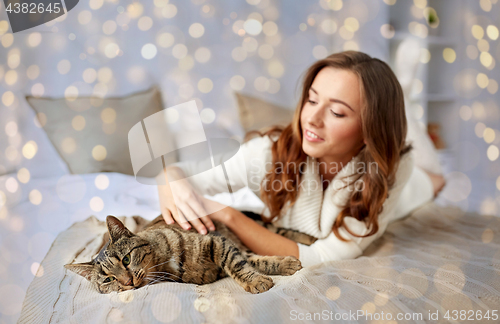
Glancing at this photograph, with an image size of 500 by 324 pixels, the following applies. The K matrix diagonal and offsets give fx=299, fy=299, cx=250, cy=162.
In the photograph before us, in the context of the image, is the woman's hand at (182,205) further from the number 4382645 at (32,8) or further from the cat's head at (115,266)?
the number 4382645 at (32,8)

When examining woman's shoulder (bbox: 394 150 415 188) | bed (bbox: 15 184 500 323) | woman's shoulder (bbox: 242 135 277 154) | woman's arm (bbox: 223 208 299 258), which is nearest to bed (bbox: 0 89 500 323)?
bed (bbox: 15 184 500 323)

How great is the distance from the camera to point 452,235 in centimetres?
96

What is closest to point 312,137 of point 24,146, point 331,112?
point 331,112

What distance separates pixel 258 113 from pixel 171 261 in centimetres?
95

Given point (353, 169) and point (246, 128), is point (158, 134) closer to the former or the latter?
point (353, 169)

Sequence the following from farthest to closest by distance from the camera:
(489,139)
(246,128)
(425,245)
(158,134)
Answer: (489,139) < (246,128) < (425,245) < (158,134)

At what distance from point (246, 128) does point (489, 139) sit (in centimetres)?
138

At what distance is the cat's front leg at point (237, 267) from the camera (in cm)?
62

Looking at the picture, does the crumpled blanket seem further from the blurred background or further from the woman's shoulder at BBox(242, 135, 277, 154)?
the woman's shoulder at BBox(242, 135, 277, 154)

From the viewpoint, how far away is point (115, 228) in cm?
60

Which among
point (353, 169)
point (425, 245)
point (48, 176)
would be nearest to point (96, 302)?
point (48, 176)

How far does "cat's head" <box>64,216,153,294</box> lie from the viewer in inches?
22.7

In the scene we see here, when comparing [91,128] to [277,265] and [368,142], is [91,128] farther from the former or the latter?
[368,142]

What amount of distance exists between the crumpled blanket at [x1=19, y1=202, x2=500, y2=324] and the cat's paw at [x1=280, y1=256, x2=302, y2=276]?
0.02m
